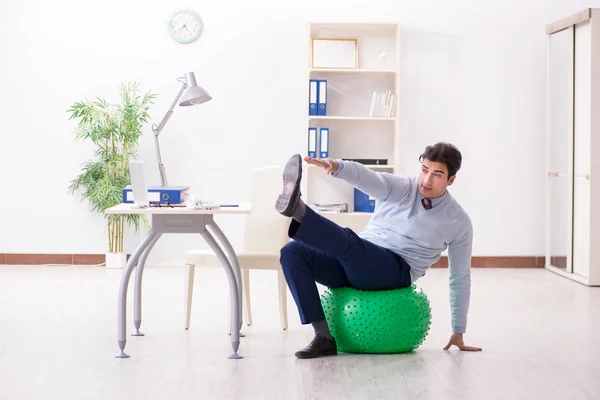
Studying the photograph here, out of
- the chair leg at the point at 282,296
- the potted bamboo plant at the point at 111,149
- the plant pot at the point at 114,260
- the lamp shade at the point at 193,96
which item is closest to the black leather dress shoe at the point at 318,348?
the chair leg at the point at 282,296

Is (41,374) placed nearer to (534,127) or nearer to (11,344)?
(11,344)

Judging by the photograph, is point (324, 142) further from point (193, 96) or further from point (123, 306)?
point (123, 306)

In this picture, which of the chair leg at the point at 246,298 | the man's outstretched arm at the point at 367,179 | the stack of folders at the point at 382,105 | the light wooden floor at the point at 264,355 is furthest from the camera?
the stack of folders at the point at 382,105

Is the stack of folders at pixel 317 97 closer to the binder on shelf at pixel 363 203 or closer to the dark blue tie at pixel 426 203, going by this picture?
the binder on shelf at pixel 363 203

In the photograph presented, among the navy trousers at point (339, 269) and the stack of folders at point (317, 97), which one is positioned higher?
the stack of folders at point (317, 97)

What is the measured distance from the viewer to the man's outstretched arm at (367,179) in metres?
3.37

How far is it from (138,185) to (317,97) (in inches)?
123

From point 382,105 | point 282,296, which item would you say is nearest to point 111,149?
point 382,105

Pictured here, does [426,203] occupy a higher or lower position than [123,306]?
higher

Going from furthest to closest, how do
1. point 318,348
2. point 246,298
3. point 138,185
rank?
1. point 246,298
2. point 138,185
3. point 318,348

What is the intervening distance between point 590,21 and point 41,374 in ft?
14.6

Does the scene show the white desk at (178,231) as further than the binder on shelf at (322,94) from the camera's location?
No

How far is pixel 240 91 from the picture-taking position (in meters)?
6.95

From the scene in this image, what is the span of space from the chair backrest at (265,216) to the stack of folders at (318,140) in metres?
2.23
